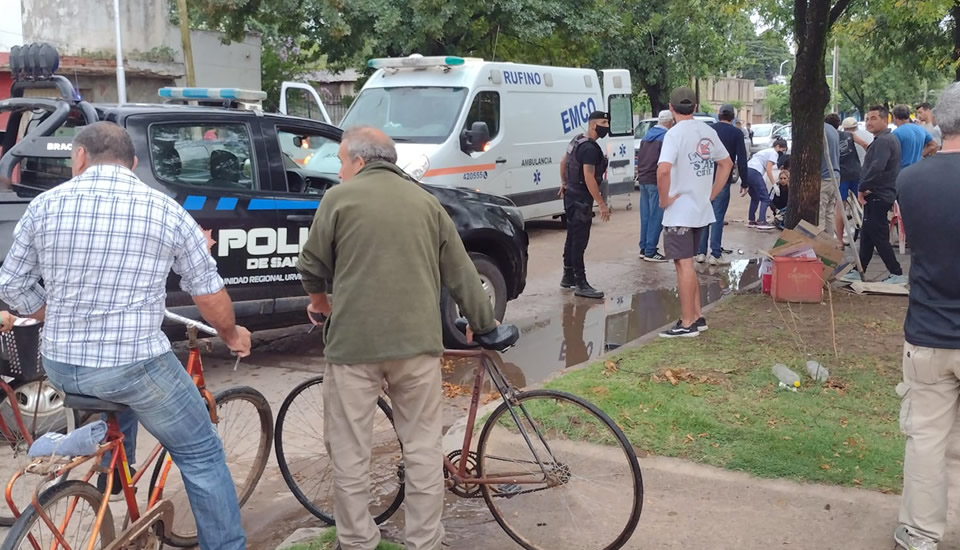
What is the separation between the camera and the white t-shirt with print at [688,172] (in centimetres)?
720

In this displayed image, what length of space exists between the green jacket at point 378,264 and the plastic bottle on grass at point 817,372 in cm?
342

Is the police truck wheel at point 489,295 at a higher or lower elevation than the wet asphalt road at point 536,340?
higher

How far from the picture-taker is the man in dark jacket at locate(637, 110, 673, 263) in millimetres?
11203

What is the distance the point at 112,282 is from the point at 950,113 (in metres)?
3.23

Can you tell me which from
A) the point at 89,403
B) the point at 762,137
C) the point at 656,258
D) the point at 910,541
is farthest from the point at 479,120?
the point at 762,137

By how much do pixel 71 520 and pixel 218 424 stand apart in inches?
35.2

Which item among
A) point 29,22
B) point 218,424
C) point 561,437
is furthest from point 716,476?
point 29,22

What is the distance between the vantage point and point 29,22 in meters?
20.9

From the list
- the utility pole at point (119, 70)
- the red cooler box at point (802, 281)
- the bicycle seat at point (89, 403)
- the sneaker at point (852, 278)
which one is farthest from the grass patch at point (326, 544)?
the utility pole at point (119, 70)

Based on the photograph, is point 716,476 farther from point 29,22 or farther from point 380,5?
point 29,22

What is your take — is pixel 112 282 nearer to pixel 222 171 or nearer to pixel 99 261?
pixel 99 261

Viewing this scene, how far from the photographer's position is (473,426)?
13.1 ft

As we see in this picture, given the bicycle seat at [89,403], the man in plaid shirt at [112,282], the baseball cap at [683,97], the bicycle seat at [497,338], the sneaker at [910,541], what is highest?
the baseball cap at [683,97]

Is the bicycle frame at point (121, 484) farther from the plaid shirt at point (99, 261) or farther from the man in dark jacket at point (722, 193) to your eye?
the man in dark jacket at point (722, 193)
